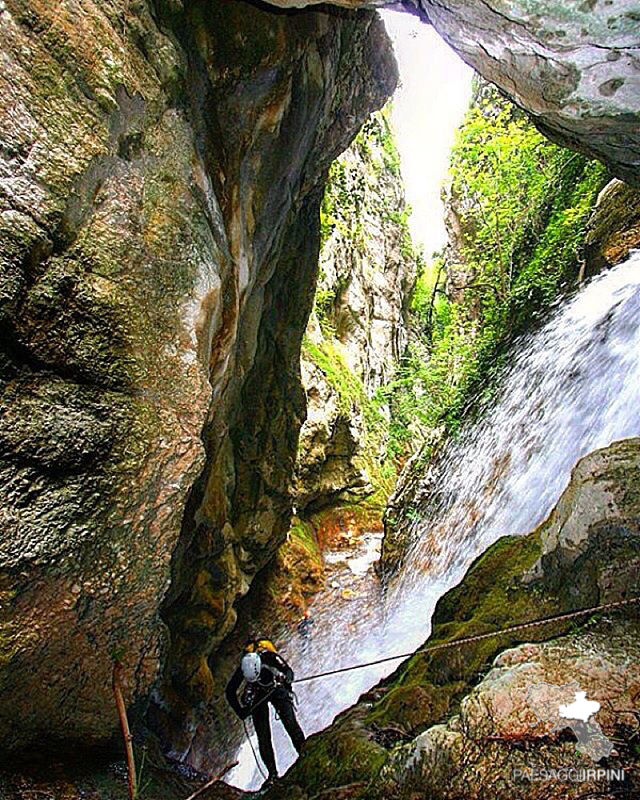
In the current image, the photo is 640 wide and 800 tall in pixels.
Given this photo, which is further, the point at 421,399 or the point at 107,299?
the point at 421,399

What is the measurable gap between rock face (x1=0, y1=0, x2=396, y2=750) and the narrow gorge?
20mm

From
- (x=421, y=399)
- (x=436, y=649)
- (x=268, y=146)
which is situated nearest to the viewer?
(x=436, y=649)

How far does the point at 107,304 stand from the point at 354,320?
54.3ft

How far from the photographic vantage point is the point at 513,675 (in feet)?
11.0

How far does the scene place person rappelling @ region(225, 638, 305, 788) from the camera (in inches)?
214

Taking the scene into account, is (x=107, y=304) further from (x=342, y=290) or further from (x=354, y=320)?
(x=354, y=320)

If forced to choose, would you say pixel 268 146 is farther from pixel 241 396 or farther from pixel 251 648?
pixel 251 648

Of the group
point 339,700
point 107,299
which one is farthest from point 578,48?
point 339,700

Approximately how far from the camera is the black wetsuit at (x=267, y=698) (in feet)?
18.0

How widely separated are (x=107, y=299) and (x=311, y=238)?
6.15m

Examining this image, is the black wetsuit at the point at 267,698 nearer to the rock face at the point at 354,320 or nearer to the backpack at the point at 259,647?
the backpack at the point at 259,647

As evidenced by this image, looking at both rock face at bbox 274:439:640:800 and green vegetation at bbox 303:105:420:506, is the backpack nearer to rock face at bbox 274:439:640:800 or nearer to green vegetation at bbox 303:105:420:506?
rock face at bbox 274:439:640:800

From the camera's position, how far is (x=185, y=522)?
653 cm

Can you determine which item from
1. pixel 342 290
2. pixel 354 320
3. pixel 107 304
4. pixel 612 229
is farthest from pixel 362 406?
→ pixel 107 304
